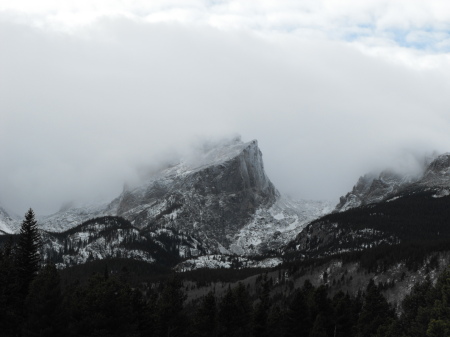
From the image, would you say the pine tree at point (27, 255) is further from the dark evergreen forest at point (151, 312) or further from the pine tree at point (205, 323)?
the pine tree at point (205, 323)

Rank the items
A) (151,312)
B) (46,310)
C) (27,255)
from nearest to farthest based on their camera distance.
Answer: (46,310) → (27,255) → (151,312)

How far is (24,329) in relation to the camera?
2486 inches

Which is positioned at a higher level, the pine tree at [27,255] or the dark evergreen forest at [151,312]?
the pine tree at [27,255]

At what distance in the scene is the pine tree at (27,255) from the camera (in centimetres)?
7556

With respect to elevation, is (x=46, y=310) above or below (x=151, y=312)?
above

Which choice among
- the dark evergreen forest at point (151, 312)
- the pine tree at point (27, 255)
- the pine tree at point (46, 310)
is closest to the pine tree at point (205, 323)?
the dark evergreen forest at point (151, 312)

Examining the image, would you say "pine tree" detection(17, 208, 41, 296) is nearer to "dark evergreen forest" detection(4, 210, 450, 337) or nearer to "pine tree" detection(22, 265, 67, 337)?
"dark evergreen forest" detection(4, 210, 450, 337)

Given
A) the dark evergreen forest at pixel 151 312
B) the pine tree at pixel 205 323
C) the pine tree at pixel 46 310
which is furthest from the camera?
the pine tree at pixel 205 323

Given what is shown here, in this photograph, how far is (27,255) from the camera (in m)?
77.8

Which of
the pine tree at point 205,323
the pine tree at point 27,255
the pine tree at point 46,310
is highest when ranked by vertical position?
the pine tree at point 27,255

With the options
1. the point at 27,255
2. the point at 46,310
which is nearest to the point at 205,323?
the point at 27,255

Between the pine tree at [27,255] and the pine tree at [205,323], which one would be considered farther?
the pine tree at [205,323]

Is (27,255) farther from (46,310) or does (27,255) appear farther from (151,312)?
(151,312)

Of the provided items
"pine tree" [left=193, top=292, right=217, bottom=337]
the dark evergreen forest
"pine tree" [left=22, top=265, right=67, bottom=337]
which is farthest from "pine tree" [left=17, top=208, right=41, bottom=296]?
"pine tree" [left=193, top=292, right=217, bottom=337]
